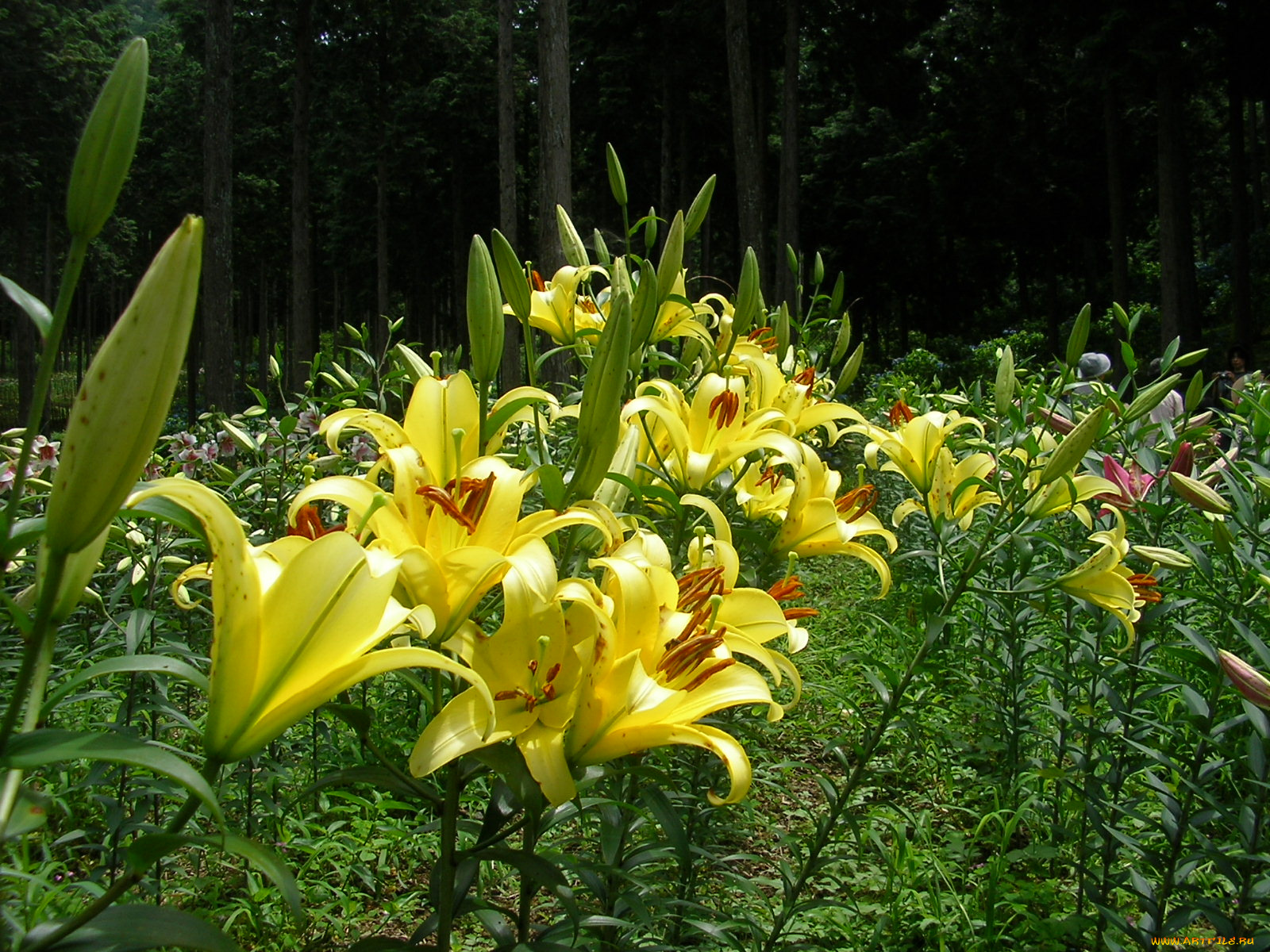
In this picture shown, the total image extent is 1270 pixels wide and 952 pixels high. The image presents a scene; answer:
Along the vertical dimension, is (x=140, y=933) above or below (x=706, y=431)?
below

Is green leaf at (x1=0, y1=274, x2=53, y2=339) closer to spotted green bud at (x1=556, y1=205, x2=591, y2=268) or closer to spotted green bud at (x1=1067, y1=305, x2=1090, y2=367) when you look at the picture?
spotted green bud at (x1=556, y1=205, x2=591, y2=268)

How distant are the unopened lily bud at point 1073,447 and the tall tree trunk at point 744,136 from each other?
326 inches

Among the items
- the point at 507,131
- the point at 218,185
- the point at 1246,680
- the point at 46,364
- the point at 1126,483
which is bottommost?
the point at 1246,680

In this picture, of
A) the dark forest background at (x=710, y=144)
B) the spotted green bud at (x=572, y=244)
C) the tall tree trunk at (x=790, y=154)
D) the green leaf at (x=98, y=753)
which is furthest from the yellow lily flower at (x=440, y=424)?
the tall tree trunk at (x=790, y=154)

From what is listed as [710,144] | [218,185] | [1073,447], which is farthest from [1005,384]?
[710,144]

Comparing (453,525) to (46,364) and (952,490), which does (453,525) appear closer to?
(46,364)

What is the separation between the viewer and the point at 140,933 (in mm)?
476

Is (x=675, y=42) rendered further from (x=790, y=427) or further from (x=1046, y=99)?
(x=790, y=427)

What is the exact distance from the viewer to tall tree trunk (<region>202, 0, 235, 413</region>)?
829 centimetres

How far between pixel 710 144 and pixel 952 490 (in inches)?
819

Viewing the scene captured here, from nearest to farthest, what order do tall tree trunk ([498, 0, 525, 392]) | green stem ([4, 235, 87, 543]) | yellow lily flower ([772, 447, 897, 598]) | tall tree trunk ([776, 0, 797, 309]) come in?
green stem ([4, 235, 87, 543]) → yellow lily flower ([772, 447, 897, 598]) → tall tree trunk ([498, 0, 525, 392]) → tall tree trunk ([776, 0, 797, 309])

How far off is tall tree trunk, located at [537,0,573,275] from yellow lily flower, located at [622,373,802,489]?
5464mm

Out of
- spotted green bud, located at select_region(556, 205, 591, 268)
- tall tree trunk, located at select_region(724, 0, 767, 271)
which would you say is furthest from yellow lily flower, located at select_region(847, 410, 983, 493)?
tall tree trunk, located at select_region(724, 0, 767, 271)

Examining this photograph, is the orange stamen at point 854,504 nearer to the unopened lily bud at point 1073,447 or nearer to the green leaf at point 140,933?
the unopened lily bud at point 1073,447
